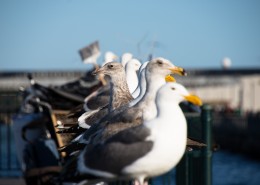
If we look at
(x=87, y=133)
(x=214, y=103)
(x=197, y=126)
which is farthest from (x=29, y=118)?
(x=214, y=103)

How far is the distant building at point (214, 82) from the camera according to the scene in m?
103

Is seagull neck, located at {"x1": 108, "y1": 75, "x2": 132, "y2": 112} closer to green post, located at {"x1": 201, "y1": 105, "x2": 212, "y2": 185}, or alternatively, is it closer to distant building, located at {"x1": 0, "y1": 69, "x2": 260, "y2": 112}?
green post, located at {"x1": 201, "y1": 105, "x2": 212, "y2": 185}

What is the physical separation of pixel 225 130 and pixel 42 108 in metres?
49.3

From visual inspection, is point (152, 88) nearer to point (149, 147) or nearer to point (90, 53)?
point (149, 147)

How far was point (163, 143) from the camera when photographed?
5.74m

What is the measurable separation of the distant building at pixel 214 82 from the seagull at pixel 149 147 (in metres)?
91.6

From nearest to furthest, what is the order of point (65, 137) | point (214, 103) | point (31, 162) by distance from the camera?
point (65, 137) → point (31, 162) → point (214, 103)

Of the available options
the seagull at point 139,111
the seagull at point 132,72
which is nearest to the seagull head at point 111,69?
the seagull at point 139,111

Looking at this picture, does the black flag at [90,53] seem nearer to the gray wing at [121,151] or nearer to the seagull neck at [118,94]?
the seagull neck at [118,94]

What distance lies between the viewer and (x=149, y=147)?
5.80 metres

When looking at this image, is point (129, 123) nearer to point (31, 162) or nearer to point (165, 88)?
point (165, 88)

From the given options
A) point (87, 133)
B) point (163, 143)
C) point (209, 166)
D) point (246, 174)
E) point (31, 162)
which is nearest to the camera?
Answer: point (163, 143)

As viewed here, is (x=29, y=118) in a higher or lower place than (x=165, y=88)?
lower

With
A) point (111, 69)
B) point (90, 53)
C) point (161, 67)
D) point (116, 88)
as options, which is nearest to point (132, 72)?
point (111, 69)
